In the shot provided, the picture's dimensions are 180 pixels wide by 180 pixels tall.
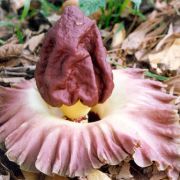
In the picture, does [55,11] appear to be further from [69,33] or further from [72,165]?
[72,165]

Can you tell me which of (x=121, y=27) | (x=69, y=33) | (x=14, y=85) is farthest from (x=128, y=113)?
(x=121, y=27)

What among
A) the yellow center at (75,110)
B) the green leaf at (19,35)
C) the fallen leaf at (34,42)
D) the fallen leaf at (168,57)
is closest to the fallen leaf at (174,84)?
the fallen leaf at (168,57)

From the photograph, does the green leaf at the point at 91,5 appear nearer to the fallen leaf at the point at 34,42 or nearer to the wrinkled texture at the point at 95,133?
the fallen leaf at the point at 34,42

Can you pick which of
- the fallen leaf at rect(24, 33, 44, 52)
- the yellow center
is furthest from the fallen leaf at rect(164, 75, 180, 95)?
the fallen leaf at rect(24, 33, 44, 52)

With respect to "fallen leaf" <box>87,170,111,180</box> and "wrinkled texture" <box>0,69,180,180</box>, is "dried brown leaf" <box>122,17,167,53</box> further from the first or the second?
"fallen leaf" <box>87,170,111,180</box>

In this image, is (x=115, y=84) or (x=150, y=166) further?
(x=115, y=84)

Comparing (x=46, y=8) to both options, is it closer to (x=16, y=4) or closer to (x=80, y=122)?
(x=16, y=4)

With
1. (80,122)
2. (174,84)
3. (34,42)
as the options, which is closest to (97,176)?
(80,122)
